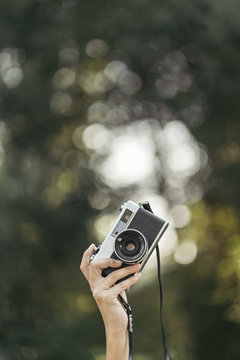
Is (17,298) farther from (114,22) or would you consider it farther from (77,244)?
(114,22)

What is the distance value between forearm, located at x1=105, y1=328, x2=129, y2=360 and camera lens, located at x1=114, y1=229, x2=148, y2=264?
0.89ft

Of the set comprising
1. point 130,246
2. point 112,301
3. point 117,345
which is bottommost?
point 117,345

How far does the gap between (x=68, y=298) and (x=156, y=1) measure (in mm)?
5643

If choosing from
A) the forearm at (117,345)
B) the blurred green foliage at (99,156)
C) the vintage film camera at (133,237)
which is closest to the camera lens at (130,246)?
the vintage film camera at (133,237)

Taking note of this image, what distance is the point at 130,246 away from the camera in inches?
79.2

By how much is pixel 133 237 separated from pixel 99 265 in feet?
0.59

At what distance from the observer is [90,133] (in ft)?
37.0

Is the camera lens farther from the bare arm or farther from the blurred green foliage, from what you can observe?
the blurred green foliage

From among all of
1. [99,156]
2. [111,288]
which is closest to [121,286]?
[111,288]

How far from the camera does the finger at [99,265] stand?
1.95 meters

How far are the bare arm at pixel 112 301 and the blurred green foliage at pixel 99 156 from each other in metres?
5.34

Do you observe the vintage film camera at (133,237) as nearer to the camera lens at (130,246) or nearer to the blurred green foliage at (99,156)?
the camera lens at (130,246)

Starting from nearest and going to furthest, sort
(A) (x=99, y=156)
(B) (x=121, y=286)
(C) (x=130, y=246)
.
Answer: (B) (x=121, y=286) < (C) (x=130, y=246) < (A) (x=99, y=156)

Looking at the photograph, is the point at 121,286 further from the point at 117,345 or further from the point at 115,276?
the point at 117,345
